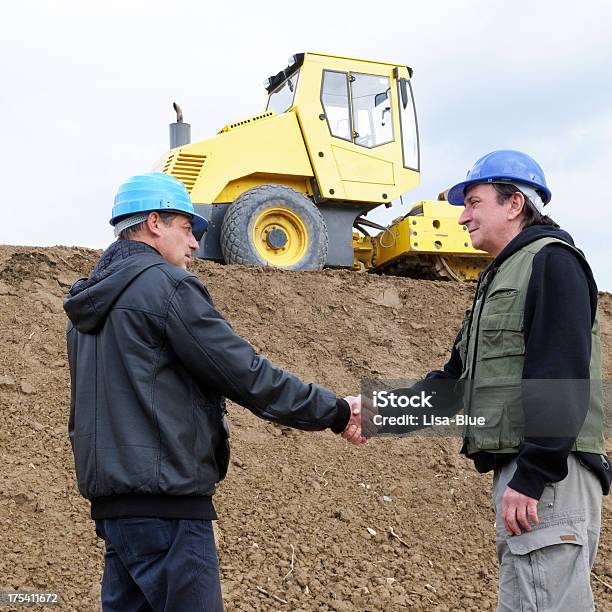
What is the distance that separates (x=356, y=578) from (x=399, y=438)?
2207 mm

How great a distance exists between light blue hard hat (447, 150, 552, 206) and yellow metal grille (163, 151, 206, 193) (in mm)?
8493

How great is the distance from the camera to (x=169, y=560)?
2.83 meters

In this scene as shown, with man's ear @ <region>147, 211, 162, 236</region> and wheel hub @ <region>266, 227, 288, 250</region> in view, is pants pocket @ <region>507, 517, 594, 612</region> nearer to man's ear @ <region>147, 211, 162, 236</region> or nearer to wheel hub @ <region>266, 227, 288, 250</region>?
man's ear @ <region>147, 211, 162, 236</region>

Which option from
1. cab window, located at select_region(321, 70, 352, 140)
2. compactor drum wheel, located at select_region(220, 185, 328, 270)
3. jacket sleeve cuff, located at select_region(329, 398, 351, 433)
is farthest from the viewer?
cab window, located at select_region(321, 70, 352, 140)

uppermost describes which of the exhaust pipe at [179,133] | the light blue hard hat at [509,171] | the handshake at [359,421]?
the exhaust pipe at [179,133]

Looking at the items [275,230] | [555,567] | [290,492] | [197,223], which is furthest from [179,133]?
[555,567]

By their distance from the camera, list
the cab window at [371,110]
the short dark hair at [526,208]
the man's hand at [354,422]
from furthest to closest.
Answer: the cab window at [371,110]
the man's hand at [354,422]
the short dark hair at [526,208]

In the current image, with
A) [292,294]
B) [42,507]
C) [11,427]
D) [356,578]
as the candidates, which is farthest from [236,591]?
[292,294]

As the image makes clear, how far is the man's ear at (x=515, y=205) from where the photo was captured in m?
3.37

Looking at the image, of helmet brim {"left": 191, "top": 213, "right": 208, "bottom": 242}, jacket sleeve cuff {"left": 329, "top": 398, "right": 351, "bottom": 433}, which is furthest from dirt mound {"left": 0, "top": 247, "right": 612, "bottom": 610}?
helmet brim {"left": 191, "top": 213, "right": 208, "bottom": 242}

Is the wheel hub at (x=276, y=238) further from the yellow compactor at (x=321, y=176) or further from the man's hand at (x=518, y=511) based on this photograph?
the man's hand at (x=518, y=511)

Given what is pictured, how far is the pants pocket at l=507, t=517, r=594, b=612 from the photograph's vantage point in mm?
A: 2812

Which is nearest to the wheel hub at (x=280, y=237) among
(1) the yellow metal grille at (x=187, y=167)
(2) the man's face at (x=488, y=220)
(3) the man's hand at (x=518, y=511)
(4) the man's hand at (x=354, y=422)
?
(1) the yellow metal grille at (x=187, y=167)

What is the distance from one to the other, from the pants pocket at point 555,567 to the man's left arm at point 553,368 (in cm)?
14
